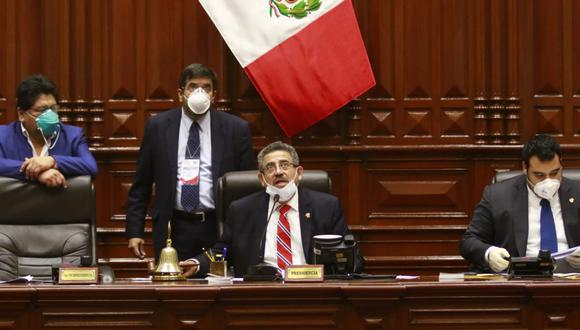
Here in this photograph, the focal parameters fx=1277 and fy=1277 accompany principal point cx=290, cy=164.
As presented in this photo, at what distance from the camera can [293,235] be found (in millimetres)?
6090

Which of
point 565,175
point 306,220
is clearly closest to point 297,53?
point 306,220

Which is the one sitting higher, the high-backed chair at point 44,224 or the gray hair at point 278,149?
the gray hair at point 278,149

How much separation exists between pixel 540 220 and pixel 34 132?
8.72ft

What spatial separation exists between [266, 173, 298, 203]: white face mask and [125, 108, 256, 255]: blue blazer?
0.77 metres

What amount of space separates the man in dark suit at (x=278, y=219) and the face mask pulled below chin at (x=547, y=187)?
3.23ft

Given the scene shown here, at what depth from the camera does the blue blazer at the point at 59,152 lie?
653 centimetres

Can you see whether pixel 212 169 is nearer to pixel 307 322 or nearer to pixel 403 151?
pixel 403 151

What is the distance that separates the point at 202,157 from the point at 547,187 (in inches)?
73.3

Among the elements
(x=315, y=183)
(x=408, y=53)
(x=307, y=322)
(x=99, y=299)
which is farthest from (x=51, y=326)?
(x=408, y=53)

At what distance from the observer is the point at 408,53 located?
8000mm

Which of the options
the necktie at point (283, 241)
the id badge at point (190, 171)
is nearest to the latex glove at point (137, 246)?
the id badge at point (190, 171)

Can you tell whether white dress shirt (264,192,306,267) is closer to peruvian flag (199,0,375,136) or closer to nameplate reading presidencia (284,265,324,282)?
nameplate reading presidencia (284,265,324,282)

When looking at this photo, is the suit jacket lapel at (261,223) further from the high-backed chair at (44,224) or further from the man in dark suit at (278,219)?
the high-backed chair at (44,224)

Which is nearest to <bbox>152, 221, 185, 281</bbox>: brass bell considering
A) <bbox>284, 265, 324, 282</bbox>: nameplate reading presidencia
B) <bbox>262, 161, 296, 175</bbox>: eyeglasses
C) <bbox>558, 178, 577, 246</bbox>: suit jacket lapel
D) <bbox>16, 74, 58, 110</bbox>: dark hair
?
<bbox>284, 265, 324, 282</bbox>: nameplate reading presidencia
